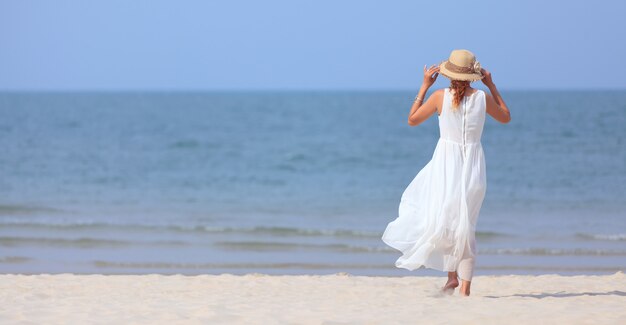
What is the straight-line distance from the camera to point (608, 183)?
20.8 meters

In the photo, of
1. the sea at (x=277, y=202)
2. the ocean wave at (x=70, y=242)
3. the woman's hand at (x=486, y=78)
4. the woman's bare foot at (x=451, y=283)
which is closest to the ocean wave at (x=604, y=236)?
the sea at (x=277, y=202)

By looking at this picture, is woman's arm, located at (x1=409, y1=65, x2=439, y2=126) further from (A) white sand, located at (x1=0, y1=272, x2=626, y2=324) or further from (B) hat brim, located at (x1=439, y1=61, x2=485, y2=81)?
(A) white sand, located at (x1=0, y1=272, x2=626, y2=324)

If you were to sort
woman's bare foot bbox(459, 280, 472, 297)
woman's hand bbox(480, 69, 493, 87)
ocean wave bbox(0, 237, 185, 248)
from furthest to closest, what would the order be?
ocean wave bbox(0, 237, 185, 248)
woman's bare foot bbox(459, 280, 472, 297)
woman's hand bbox(480, 69, 493, 87)

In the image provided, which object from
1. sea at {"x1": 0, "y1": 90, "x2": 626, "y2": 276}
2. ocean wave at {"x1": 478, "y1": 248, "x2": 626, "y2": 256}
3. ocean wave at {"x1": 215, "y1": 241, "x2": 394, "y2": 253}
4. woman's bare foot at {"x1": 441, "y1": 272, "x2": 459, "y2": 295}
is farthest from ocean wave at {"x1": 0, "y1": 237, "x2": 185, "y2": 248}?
woman's bare foot at {"x1": 441, "y1": 272, "x2": 459, "y2": 295}

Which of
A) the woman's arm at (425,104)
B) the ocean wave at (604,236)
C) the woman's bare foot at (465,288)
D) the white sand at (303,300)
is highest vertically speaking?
the woman's arm at (425,104)

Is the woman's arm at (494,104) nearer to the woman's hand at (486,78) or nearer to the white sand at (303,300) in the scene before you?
the woman's hand at (486,78)

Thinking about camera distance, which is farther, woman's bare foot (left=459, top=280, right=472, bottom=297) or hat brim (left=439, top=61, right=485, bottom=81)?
woman's bare foot (left=459, top=280, right=472, bottom=297)

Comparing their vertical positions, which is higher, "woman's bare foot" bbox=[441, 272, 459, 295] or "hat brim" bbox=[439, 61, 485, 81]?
"hat brim" bbox=[439, 61, 485, 81]

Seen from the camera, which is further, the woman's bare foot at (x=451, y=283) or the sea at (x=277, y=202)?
the sea at (x=277, y=202)

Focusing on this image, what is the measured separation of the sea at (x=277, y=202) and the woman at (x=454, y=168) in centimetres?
365

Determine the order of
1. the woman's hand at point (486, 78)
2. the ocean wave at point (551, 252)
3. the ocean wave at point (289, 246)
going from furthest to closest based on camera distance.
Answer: the ocean wave at point (289, 246)
the ocean wave at point (551, 252)
the woman's hand at point (486, 78)

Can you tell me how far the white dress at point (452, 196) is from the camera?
6.52 metres

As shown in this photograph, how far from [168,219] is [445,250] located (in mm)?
9184

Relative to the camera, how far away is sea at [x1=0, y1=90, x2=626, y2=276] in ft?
37.1
